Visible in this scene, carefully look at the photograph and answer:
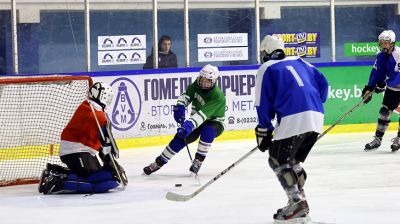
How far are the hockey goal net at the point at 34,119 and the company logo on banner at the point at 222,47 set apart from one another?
259cm

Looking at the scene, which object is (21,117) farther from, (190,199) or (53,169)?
Result: (190,199)

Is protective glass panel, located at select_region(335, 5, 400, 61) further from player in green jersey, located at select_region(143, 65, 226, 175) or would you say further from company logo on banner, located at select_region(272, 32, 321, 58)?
player in green jersey, located at select_region(143, 65, 226, 175)

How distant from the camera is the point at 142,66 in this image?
11297mm

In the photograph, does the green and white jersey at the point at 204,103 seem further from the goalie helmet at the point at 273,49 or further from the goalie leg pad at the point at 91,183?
the goalie helmet at the point at 273,49

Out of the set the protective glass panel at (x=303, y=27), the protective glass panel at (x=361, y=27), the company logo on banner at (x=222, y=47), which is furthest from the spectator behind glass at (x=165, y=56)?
the protective glass panel at (x=361, y=27)

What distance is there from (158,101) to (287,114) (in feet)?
17.6

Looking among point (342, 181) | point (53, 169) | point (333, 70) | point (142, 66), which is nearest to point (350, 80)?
point (333, 70)

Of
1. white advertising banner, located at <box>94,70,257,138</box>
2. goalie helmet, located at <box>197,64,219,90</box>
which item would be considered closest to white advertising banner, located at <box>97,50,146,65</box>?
white advertising banner, located at <box>94,70,257,138</box>

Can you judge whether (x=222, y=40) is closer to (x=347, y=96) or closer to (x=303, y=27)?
(x=303, y=27)

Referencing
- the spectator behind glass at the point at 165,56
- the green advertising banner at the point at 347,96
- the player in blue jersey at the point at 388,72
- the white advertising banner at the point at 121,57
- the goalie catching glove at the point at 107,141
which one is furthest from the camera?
the green advertising banner at the point at 347,96

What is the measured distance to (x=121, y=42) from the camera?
11.4m

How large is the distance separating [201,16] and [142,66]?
1139mm

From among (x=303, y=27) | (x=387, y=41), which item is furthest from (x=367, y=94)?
(x=303, y=27)

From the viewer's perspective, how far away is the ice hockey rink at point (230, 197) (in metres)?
6.18
